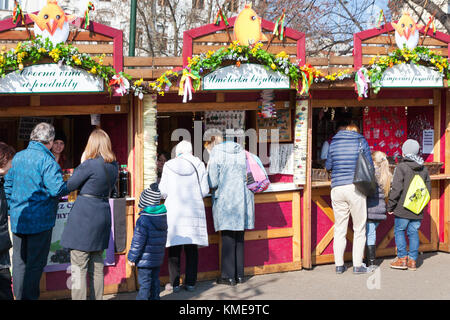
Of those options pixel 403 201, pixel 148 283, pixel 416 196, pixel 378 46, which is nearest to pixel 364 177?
pixel 403 201

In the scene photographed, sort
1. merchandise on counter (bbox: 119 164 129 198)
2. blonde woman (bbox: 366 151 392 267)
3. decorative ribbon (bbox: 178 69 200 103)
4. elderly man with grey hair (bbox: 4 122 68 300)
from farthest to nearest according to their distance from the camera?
blonde woman (bbox: 366 151 392 267), merchandise on counter (bbox: 119 164 129 198), decorative ribbon (bbox: 178 69 200 103), elderly man with grey hair (bbox: 4 122 68 300)

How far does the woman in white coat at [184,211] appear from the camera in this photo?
271 inches

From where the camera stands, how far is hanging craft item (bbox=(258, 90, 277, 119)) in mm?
7844

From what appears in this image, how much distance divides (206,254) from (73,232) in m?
2.26

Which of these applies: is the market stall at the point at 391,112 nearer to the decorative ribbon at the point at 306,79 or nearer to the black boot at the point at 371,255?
the decorative ribbon at the point at 306,79

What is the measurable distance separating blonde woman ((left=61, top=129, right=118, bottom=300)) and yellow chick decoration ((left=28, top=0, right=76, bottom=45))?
115 cm

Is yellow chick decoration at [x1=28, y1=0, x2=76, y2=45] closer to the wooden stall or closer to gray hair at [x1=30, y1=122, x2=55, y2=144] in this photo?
gray hair at [x1=30, y1=122, x2=55, y2=144]

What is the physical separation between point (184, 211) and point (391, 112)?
4.04m

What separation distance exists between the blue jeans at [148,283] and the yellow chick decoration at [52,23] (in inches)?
96.9

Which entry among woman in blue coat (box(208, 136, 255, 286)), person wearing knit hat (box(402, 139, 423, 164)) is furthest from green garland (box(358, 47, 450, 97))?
woman in blue coat (box(208, 136, 255, 286))

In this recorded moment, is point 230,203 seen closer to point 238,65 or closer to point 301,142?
point 301,142

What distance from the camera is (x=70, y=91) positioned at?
20.6 ft

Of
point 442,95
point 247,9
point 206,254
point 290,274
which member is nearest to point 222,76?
point 247,9

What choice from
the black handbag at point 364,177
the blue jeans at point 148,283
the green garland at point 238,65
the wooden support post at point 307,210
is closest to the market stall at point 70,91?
the green garland at point 238,65
